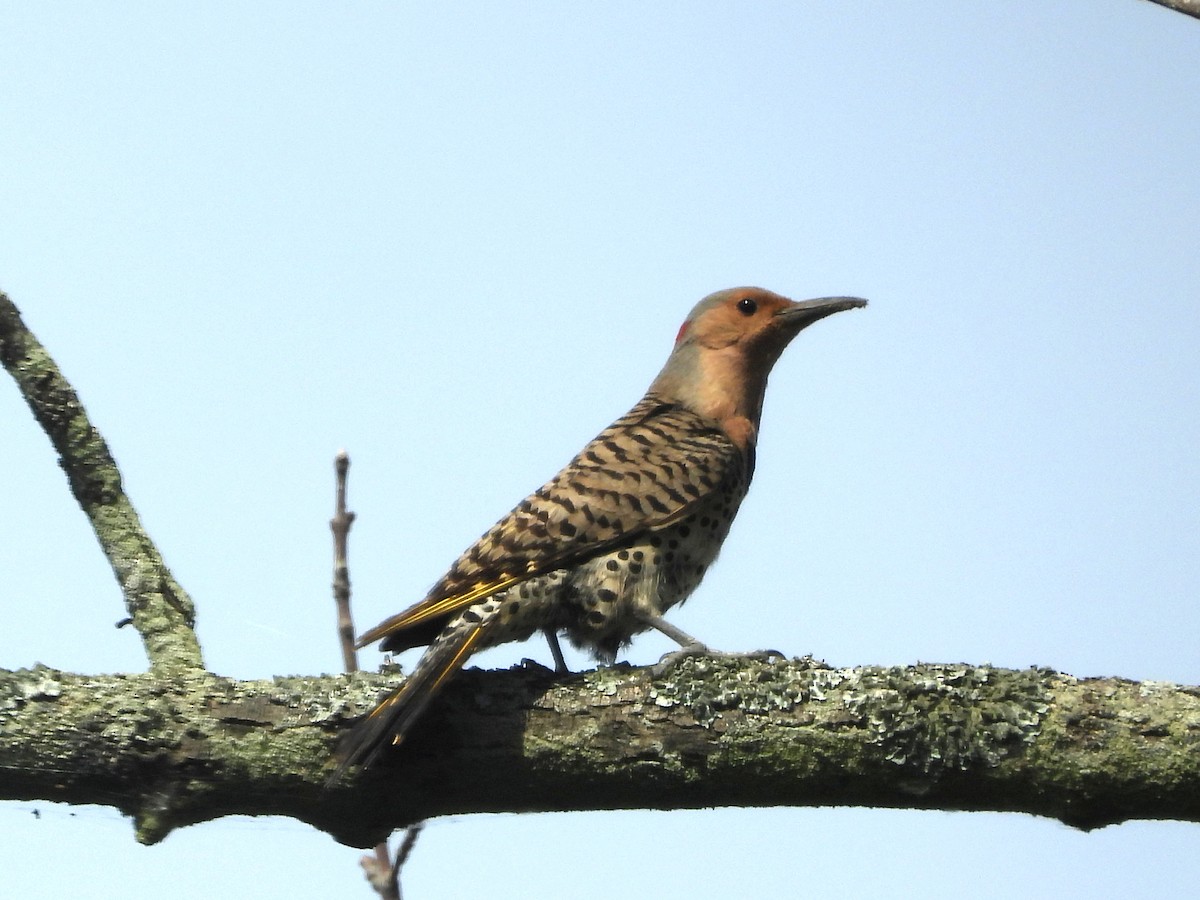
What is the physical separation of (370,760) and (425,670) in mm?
408

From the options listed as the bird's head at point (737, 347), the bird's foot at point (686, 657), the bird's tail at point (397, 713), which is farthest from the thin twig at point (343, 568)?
the bird's head at point (737, 347)

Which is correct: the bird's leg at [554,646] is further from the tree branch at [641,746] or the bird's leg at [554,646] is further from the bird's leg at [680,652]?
the tree branch at [641,746]

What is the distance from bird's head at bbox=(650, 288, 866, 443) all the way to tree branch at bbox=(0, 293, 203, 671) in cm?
262

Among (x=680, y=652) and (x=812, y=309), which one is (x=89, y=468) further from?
(x=812, y=309)

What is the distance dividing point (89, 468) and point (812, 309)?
10.7 feet

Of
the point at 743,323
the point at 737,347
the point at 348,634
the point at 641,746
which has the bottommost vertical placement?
the point at 641,746

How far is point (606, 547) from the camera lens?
15.5 feet

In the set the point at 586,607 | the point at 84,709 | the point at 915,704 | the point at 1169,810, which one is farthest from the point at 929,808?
the point at 84,709

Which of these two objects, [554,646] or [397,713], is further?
[554,646]

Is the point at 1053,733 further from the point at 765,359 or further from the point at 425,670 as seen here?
the point at 765,359

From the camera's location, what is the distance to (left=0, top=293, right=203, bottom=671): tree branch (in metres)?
3.95

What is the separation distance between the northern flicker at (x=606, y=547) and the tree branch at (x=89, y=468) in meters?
0.65

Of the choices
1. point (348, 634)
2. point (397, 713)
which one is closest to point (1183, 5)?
point (397, 713)

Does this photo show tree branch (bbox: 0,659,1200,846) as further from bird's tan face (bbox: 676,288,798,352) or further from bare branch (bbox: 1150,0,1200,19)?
bird's tan face (bbox: 676,288,798,352)
